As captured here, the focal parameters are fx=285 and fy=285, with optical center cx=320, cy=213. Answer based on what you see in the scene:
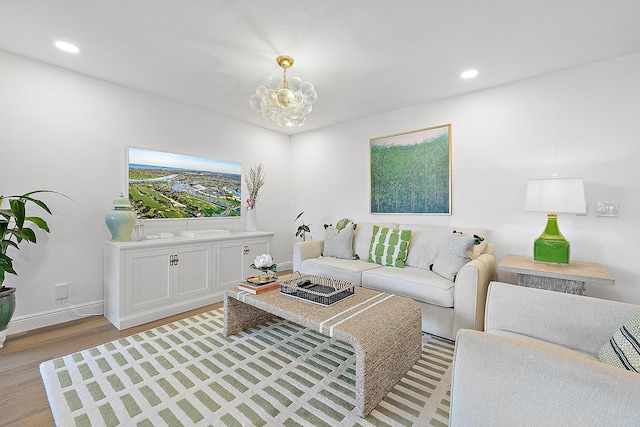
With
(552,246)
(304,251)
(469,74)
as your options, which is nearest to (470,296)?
(552,246)

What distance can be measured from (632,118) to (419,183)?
1783 mm

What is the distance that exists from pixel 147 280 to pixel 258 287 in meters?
1.24

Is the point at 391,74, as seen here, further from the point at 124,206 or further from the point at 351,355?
the point at 124,206

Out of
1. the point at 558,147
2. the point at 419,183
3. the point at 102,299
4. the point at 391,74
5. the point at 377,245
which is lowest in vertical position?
the point at 102,299

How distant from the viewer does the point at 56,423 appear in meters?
1.41

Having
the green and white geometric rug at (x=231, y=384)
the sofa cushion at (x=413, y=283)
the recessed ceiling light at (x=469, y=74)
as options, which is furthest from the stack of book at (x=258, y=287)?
the recessed ceiling light at (x=469, y=74)

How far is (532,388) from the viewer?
872mm

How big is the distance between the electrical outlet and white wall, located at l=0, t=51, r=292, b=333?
4cm

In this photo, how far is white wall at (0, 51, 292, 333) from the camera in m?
2.40

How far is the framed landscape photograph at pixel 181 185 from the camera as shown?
10.1 ft

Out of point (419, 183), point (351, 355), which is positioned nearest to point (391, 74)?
point (419, 183)

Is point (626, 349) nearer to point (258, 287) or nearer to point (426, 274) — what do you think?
point (426, 274)

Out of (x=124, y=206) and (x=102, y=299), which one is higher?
(x=124, y=206)

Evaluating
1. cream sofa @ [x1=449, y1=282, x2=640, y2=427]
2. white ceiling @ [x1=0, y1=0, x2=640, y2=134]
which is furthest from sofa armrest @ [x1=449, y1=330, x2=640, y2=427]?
white ceiling @ [x1=0, y1=0, x2=640, y2=134]
